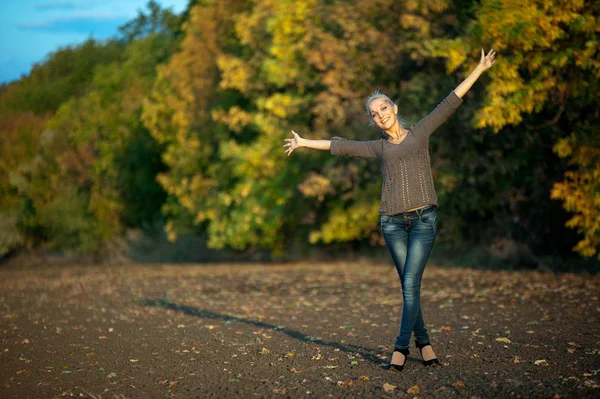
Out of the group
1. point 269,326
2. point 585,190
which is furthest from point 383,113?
point 585,190

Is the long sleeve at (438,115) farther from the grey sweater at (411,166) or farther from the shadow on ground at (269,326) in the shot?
the shadow on ground at (269,326)

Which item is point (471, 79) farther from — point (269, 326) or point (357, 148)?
point (269, 326)

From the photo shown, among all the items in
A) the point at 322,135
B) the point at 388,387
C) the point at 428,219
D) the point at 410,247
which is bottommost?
the point at 388,387

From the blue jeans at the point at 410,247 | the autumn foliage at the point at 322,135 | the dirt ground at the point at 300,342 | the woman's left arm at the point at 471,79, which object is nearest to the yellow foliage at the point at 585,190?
the autumn foliage at the point at 322,135

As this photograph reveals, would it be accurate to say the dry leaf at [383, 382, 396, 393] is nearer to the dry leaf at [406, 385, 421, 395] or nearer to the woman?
the dry leaf at [406, 385, 421, 395]

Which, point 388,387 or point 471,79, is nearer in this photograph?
point 388,387

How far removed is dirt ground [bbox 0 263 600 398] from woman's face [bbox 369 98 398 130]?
2.25 metres

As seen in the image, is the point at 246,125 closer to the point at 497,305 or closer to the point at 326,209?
the point at 326,209

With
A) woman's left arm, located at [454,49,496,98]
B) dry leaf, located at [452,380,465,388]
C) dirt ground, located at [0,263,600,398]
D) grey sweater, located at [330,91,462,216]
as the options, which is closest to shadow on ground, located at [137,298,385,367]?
dirt ground, located at [0,263,600,398]

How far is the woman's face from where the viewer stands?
7.37 metres

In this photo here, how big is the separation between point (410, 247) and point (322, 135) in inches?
731

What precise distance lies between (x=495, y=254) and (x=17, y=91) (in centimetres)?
4220

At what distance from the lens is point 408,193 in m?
7.32

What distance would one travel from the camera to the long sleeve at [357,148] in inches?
297
